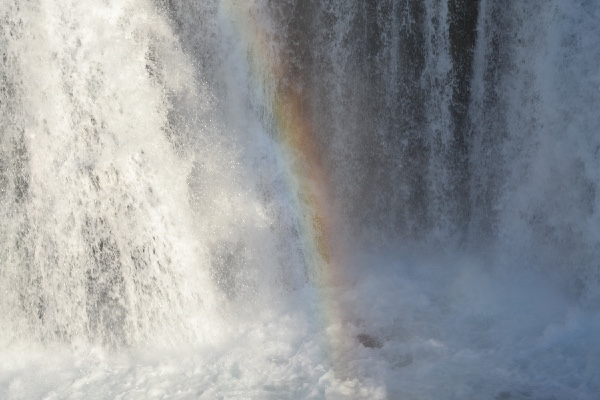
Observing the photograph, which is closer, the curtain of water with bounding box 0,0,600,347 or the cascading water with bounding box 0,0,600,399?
the cascading water with bounding box 0,0,600,399

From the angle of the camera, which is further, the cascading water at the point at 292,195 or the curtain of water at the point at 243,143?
the curtain of water at the point at 243,143

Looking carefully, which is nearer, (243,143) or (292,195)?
(243,143)

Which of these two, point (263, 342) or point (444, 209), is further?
point (444, 209)

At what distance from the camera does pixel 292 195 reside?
23.9 feet

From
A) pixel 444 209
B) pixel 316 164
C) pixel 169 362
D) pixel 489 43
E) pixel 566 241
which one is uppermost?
pixel 489 43

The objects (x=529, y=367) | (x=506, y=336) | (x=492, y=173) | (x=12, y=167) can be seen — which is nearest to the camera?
(x=529, y=367)

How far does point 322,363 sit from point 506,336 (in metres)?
1.65

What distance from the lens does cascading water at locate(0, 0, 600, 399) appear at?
6117 mm

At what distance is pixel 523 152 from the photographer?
6.79 meters

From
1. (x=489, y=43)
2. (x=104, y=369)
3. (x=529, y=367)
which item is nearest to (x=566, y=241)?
(x=529, y=367)

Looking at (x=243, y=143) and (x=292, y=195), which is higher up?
(x=243, y=143)

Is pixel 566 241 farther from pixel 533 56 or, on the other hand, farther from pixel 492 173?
pixel 533 56

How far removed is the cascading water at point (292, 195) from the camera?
6117mm

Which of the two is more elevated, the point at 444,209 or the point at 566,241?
the point at 444,209
